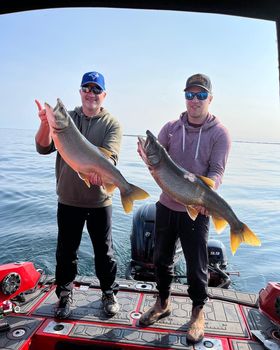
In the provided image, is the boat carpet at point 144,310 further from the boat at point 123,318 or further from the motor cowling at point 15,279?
the motor cowling at point 15,279

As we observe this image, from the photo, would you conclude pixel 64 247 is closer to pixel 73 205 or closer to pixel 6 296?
pixel 73 205

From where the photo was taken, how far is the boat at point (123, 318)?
11.5ft

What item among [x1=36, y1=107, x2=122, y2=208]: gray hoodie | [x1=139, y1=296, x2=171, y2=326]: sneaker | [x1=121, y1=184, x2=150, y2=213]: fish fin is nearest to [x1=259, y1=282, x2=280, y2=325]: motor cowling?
[x1=139, y1=296, x2=171, y2=326]: sneaker

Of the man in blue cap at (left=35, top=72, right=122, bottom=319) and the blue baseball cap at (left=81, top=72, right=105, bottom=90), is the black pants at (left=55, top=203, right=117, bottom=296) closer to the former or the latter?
the man in blue cap at (left=35, top=72, right=122, bottom=319)

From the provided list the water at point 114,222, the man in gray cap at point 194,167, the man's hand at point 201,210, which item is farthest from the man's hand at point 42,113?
the water at point 114,222

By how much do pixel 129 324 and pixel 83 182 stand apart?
1.72 metres

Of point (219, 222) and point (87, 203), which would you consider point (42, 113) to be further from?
point (219, 222)

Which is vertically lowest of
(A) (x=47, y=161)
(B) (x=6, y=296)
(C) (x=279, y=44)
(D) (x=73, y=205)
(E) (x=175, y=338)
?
(E) (x=175, y=338)

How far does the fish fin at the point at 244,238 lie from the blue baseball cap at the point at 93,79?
2093mm

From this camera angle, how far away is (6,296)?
3904 mm

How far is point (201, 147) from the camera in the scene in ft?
11.4

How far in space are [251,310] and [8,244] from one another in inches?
254

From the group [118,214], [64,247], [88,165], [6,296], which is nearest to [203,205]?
[88,165]

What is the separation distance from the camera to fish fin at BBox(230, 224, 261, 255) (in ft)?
10.8
